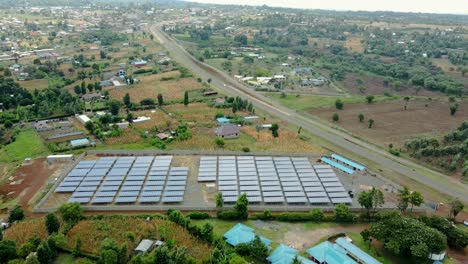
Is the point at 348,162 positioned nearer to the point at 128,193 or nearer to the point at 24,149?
the point at 128,193

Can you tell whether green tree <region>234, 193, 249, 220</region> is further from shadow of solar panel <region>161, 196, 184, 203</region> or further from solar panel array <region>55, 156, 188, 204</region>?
solar panel array <region>55, 156, 188, 204</region>

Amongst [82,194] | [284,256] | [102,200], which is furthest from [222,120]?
[284,256]

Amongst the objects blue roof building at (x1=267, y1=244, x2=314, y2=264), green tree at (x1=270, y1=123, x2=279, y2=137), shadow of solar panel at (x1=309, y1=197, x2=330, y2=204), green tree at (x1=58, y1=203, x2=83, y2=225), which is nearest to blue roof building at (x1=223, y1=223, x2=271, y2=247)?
blue roof building at (x1=267, y1=244, x2=314, y2=264)

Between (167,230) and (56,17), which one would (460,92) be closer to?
(167,230)

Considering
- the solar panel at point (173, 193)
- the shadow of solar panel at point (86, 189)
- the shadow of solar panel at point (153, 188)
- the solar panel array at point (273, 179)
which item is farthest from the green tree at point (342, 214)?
the shadow of solar panel at point (86, 189)

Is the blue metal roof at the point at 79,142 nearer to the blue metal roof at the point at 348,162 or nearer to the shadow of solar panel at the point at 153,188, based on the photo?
the shadow of solar panel at the point at 153,188
